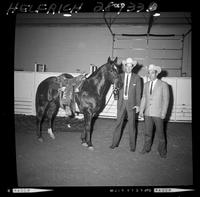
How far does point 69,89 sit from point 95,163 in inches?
58.7

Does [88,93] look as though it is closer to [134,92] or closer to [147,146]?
[134,92]

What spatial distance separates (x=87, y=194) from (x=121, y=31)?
5784mm

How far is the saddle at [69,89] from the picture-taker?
3.58 metres

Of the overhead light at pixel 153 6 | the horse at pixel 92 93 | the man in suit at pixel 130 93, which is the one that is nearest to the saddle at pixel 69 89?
the horse at pixel 92 93

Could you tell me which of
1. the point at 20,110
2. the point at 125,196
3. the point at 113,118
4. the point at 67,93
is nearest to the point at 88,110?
the point at 67,93

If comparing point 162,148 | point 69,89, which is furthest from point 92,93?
point 162,148

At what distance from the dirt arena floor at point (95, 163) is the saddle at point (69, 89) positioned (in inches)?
28.1

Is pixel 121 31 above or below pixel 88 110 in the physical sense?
above

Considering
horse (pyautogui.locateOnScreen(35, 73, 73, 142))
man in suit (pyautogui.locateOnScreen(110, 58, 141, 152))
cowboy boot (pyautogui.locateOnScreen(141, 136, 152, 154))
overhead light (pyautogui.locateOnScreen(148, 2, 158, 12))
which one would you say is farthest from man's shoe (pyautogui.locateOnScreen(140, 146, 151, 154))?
overhead light (pyautogui.locateOnScreen(148, 2, 158, 12))

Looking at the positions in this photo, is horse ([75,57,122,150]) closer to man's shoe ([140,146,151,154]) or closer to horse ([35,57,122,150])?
horse ([35,57,122,150])
